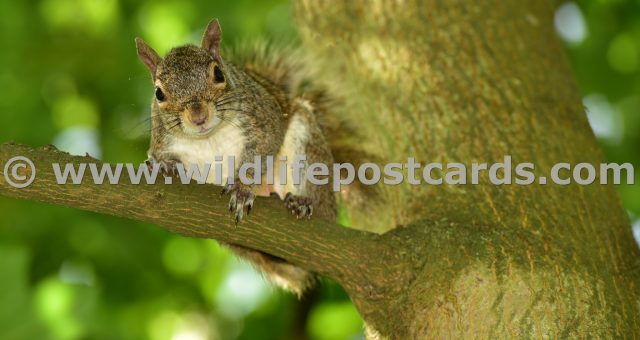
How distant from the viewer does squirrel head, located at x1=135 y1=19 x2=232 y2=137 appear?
7.88 feet

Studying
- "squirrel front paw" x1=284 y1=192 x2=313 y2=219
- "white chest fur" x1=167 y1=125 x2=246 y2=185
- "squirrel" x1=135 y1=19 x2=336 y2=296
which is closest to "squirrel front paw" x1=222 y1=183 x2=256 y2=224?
"squirrel" x1=135 y1=19 x2=336 y2=296

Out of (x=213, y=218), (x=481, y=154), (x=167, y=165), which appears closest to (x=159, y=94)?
(x=167, y=165)


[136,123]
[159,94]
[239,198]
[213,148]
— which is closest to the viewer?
[239,198]

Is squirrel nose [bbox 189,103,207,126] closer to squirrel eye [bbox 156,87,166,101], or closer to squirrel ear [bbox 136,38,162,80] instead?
squirrel eye [bbox 156,87,166,101]

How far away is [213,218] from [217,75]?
0.71 m

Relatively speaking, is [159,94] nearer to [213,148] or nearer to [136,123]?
[213,148]

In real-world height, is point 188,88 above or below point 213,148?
above

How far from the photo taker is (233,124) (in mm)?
2605

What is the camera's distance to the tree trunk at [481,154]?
2.01 m

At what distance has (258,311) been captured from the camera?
395cm

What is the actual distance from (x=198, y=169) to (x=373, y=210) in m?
0.63

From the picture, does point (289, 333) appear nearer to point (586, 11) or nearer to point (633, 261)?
point (633, 261)

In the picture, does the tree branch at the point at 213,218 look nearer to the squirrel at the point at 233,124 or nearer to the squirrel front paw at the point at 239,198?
the squirrel front paw at the point at 239,198

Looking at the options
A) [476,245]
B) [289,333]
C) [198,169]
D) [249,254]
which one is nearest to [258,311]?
[289,333]
